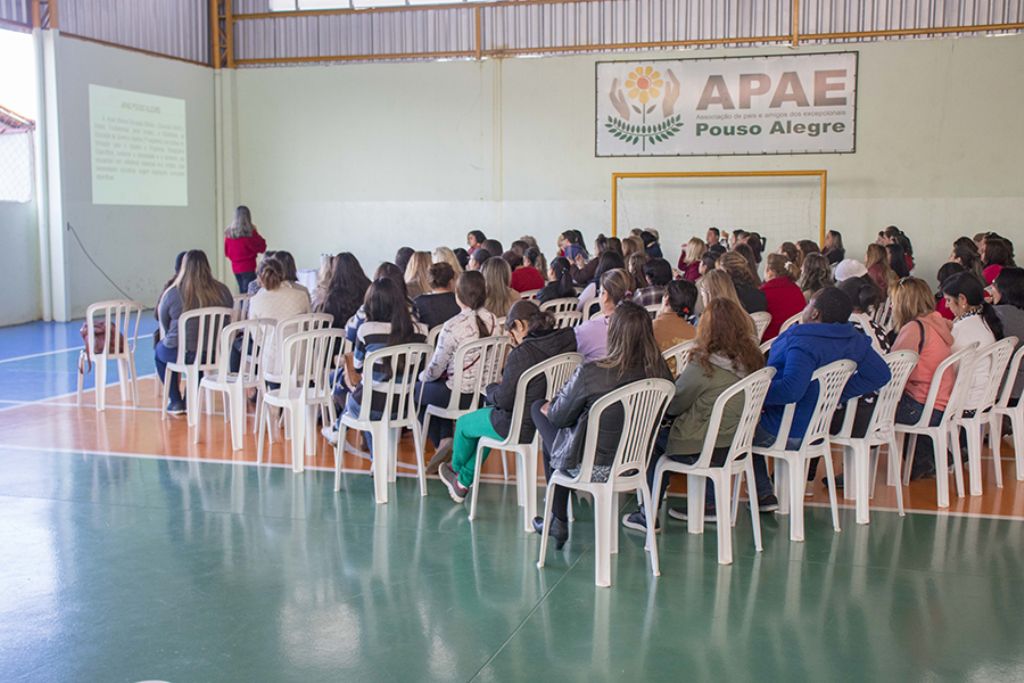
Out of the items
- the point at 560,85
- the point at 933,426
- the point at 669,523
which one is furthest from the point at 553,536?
the point at 560,85

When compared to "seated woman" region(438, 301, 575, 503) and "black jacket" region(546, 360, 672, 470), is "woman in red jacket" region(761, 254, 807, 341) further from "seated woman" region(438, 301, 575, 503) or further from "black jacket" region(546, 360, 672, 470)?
"black jacket" region(546, 360, 672, 470)

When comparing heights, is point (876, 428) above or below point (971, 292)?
below

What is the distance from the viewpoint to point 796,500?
453 centimetres

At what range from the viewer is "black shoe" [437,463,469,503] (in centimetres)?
511

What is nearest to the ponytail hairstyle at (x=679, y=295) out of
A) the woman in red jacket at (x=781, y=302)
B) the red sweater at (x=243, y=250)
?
the woman in red jacket at (x=781, y=302)

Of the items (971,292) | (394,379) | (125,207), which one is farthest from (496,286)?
(125,207)

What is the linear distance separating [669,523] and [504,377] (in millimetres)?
1013

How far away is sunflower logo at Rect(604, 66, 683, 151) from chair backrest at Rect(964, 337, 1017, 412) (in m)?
9.25

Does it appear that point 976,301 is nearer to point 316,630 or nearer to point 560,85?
point 316,630

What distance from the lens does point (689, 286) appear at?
5488 mm

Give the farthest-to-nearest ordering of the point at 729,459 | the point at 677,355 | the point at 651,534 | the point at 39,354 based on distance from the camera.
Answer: the point at 39,354 → the point at 677,355 → the point at 729,459 → the point at 651,534

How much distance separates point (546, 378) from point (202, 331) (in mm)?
2986

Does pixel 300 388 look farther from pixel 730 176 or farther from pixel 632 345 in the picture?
pixel 730 176

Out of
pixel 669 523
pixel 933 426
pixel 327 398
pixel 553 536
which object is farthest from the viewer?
pixel 327 398
